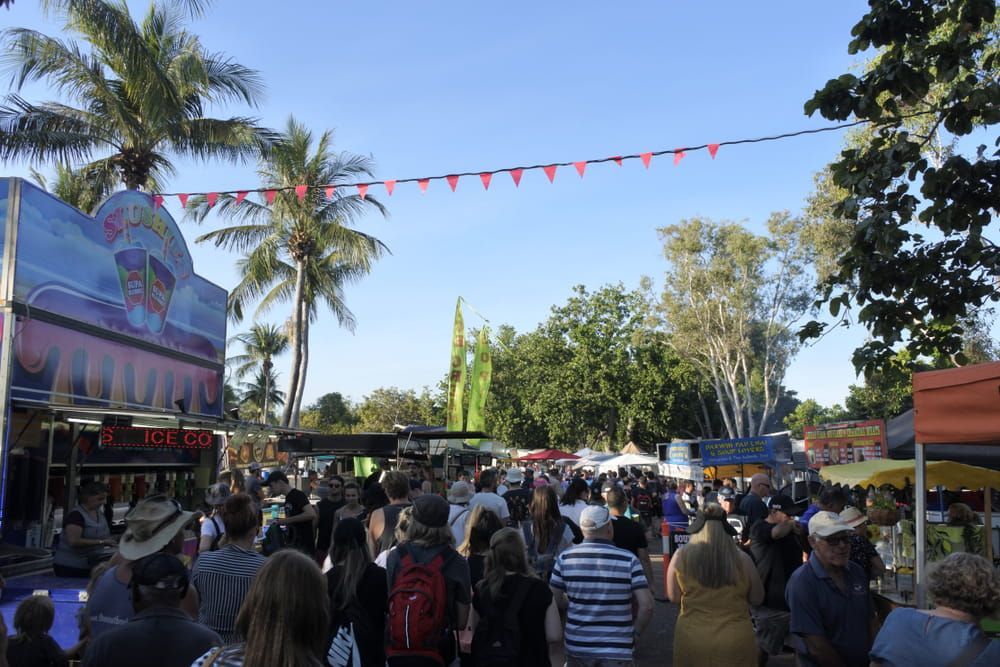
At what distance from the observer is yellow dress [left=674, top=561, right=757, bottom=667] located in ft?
14.1

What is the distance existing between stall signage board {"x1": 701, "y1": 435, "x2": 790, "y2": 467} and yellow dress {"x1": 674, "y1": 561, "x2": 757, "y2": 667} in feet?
46.8

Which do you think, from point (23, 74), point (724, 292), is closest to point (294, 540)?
point (23, 74)

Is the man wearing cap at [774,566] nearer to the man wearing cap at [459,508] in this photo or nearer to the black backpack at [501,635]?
the man wearing cap at [459,508]

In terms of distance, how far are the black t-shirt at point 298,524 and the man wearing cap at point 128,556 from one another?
4.71m

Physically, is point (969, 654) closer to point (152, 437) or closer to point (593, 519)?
point (593, 519)

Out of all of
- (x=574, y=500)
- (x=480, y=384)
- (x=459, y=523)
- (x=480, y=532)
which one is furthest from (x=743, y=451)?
(x=480, y=532)

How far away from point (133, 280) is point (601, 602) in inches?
445

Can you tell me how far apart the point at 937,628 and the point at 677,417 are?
1749 inches

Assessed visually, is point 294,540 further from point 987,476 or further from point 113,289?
point 987,476

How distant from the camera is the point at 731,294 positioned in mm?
36594

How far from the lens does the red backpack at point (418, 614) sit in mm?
4266

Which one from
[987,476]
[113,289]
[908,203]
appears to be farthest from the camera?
[113,289]

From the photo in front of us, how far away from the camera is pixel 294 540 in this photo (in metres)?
8.67

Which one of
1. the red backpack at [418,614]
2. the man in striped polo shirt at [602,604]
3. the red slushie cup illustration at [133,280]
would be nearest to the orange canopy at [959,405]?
the man in striped polo shirt at [602,604]
